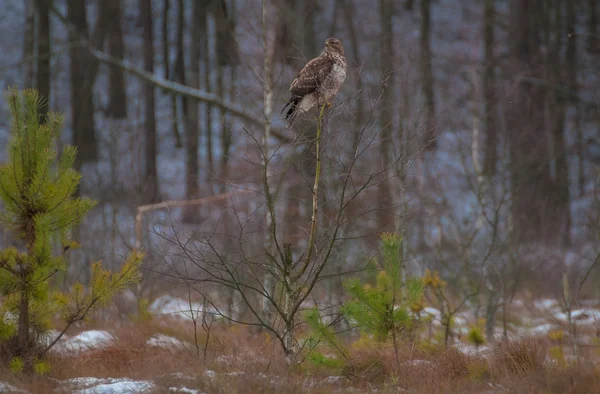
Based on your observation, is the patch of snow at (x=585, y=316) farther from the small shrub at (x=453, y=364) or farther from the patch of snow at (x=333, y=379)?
the patch of snow at (x=333, y=379)

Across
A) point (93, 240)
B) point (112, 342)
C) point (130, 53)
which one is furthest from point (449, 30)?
point (112, 342)

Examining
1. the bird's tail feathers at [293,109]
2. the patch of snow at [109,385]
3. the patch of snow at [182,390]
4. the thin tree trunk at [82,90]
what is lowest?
the patch of snow at [182,390]

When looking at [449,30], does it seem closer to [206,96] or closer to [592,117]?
[592,117]

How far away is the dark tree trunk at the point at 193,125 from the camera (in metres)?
18.0

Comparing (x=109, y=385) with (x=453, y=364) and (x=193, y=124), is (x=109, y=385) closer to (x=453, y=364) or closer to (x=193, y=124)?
(x=453, y=364)

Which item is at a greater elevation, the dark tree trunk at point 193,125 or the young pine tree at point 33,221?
the dark tree trunk at point 193,125

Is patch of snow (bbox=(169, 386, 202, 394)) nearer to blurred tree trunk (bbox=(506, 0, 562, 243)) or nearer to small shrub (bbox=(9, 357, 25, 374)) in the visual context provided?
small shrub (bbox=(9, 357, 25, 374))

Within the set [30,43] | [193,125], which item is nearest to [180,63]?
[193,125]

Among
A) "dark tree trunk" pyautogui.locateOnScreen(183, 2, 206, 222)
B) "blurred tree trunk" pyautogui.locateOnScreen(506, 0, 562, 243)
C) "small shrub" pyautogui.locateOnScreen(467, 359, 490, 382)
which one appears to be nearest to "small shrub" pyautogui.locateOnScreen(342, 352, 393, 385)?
"small shrub" pyautogui.locateOnScreen(467, 359, 490, 382)

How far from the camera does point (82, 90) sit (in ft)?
68.3

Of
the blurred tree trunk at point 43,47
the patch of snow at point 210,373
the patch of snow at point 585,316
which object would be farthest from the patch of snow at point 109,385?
the blurred tree trunk at point 43,47

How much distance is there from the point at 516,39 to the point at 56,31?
1762cm

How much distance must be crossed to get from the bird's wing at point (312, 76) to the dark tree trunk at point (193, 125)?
10.3 meters

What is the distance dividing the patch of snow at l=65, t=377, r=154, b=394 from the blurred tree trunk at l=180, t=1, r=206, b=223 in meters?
10.7
